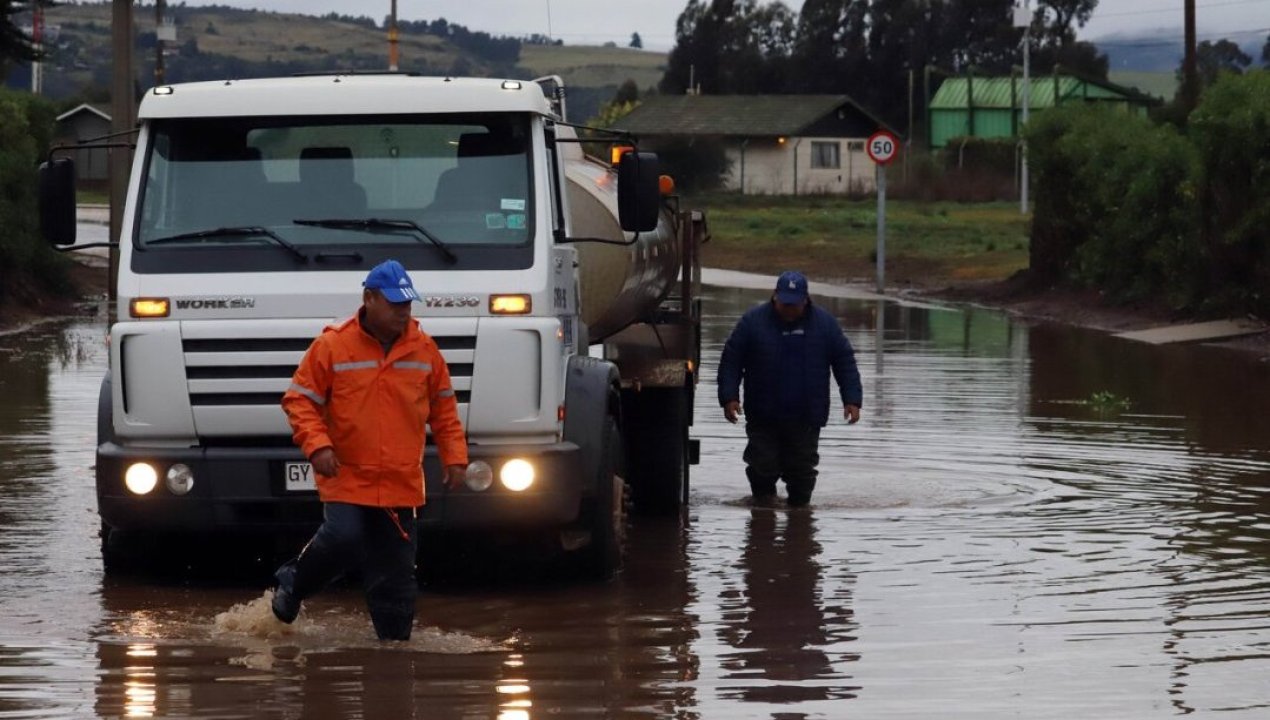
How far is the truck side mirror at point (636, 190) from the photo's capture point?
10992mm

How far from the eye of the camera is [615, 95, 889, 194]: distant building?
322 ft

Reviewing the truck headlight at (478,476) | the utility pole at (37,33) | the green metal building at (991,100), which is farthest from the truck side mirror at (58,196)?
the green metal building at (991,100)

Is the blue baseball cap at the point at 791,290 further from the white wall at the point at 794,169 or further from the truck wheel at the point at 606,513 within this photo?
the white wall at the point at 794,169

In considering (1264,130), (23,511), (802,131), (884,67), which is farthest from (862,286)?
(884,67)

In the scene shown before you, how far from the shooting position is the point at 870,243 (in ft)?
173

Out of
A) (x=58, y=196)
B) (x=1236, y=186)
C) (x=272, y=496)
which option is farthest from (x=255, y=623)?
(x=1236, y=186)

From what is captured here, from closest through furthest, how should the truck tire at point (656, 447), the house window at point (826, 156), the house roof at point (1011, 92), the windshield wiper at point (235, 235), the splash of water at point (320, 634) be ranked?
the splash of water at point (320, 634), the windshield wiper at point (235, 235), the truck tire at point (656, 447), the house window at point (826, 156), the house roof at point (1011, 92)

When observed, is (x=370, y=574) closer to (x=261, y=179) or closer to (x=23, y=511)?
(x=261, y=179)

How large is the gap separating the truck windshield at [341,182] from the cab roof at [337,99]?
7cm

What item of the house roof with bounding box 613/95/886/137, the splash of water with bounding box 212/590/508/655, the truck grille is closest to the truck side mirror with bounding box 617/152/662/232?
the truck grille

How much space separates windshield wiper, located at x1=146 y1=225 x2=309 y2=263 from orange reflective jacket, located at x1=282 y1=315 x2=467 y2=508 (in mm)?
1323

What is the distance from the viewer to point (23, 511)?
13.8m

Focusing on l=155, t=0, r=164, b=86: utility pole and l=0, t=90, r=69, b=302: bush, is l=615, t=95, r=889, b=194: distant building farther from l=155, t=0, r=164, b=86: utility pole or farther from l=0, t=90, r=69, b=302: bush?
l=0, t=90, r=69, b=302: bush

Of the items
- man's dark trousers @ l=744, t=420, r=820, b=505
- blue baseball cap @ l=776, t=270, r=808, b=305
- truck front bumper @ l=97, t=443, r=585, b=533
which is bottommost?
man's dark trousers @ l=744, t=420, r=820, b=505
